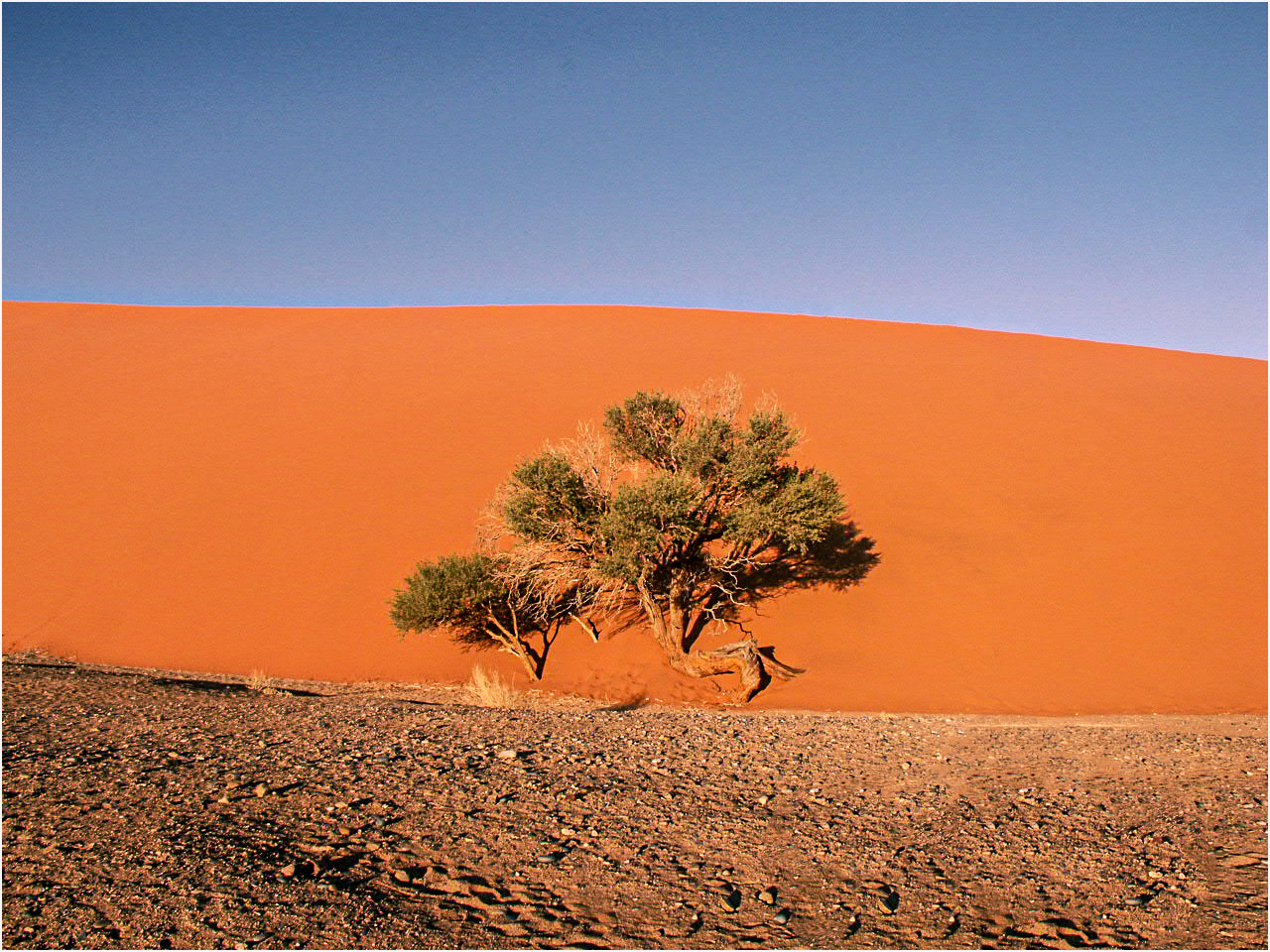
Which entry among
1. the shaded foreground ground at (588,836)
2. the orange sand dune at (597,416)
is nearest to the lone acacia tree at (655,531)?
the orange sand dune at (597,416)

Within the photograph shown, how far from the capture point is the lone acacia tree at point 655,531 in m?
11.3

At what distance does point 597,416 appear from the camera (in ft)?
79.0

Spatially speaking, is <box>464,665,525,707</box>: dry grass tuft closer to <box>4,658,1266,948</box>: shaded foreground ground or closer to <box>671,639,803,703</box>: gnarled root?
<box>4,658,1266,948</box>: shaded foreground ground

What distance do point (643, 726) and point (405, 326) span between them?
114 ft

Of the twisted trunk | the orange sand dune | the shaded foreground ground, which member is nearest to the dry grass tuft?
the orange sand dune

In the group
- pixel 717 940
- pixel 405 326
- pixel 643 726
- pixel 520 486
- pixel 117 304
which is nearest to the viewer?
pixel 717 940

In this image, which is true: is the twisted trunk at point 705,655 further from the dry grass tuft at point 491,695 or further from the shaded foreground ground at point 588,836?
the shaded foreground ground at point 588,836

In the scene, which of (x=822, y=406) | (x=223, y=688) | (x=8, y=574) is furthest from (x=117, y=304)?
(x=223, y=688)

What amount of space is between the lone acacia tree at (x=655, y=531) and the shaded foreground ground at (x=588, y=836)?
467 centimetres

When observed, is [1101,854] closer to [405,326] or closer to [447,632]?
[447,632]

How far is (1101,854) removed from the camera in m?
4.16

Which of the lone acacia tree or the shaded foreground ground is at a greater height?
the lone acacia tree

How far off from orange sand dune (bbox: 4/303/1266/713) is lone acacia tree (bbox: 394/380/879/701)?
831mm

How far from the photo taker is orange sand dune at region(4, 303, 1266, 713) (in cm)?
1252
